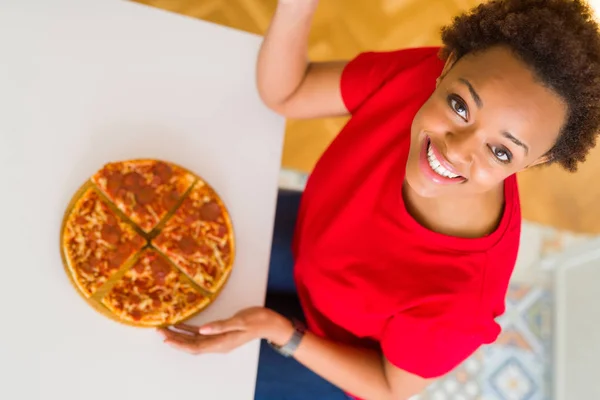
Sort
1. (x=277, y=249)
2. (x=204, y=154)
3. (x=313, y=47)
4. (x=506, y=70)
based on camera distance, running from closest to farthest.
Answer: (x=506, y=70), (x=204, y=154), (x=277, y=249), (x=313, y=47)

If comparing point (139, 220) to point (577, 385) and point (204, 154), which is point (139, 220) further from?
point (577, 385)

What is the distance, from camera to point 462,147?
2.39 ft

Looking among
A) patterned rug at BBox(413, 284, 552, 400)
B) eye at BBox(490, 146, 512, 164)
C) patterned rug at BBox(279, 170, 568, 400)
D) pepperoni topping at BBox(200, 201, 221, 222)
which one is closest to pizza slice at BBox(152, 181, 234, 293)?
pepperoni topping at BBox(200, 201, 221, 222)

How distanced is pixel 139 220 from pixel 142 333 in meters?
0.20

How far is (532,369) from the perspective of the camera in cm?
184

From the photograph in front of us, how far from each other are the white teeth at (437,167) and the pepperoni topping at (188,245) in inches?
17.1

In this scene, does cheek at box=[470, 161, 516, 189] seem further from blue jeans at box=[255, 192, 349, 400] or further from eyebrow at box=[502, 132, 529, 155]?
blue jeans at box=[255, 192, 349, 400]

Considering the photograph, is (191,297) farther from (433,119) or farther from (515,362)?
(515,362)

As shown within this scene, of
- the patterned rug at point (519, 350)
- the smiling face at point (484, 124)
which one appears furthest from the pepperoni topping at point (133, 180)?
the patterned rug at point (519, 350)

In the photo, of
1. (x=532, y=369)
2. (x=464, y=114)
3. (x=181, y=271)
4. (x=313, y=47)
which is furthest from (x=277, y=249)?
(x=532, y=369)

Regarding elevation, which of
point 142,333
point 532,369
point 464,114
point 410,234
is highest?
point 464,114

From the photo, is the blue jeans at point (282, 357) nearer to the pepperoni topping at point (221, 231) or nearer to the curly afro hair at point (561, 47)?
the pepperoni topping at point (221, 231)

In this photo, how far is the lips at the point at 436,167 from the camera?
76 cm

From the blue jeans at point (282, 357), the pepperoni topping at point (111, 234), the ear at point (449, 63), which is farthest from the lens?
the blue jeans at point (282, 357)
